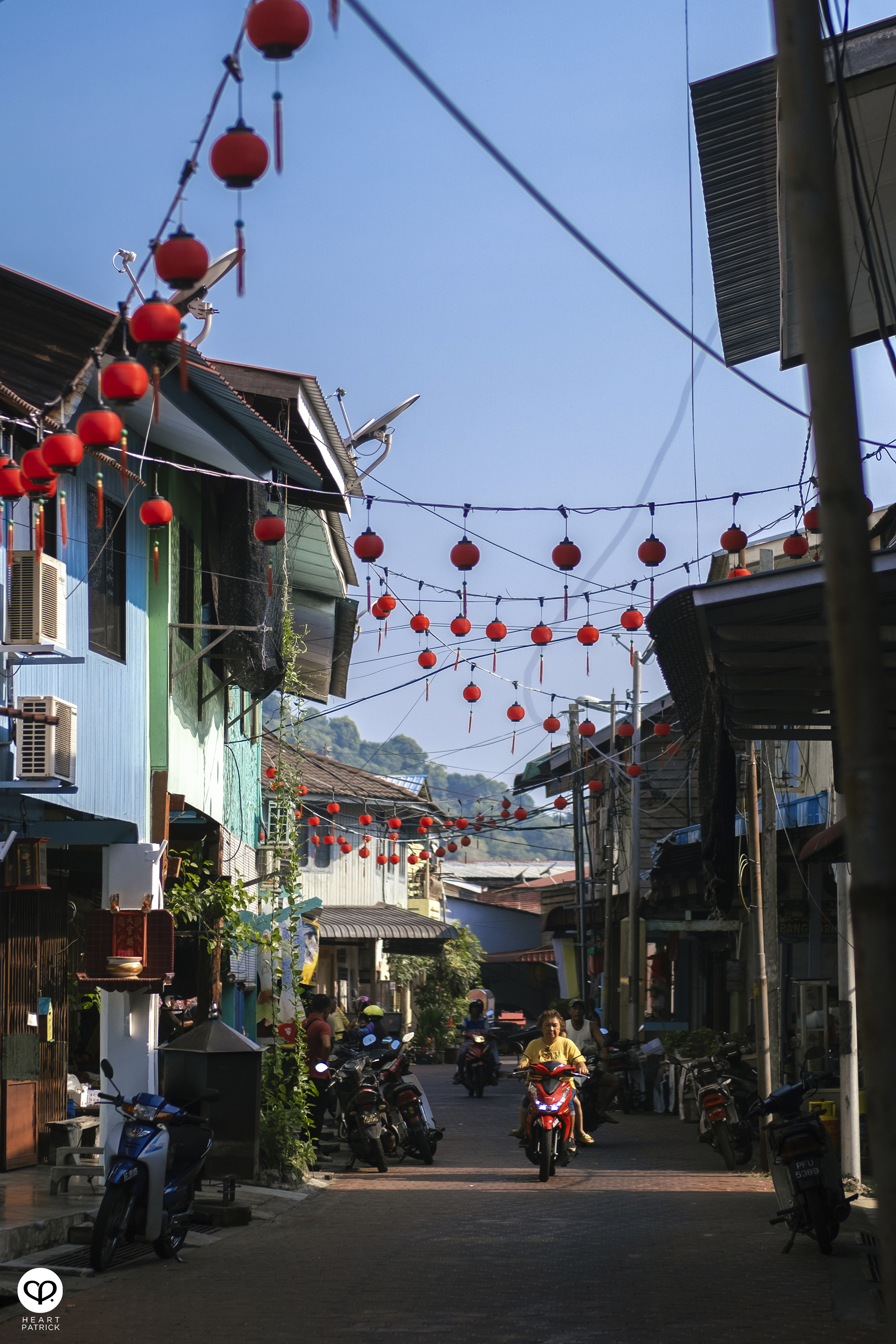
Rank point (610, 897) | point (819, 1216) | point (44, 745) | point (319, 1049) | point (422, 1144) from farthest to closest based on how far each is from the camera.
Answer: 1. point (610, 897)
2. point (319, 1049)
3. point (422, 1144)
4. point (44, 745)
5. point (819, 1216)

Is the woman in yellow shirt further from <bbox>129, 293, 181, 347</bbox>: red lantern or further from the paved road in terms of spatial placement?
<bbox>129, 293, 181, 347</bbox>: red lantern

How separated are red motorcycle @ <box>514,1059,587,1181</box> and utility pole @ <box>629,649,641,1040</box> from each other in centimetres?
1138

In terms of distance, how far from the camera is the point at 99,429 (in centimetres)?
791

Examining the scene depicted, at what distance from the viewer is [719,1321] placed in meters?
8.03

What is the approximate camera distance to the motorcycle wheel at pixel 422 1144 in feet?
54.6

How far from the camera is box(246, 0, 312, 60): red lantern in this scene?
5.72 metres

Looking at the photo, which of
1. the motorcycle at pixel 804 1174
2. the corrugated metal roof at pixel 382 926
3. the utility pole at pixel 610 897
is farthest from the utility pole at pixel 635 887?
the motorcycle at pixel 804 1174

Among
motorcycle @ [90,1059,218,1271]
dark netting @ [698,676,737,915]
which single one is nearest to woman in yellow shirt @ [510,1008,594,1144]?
dark netting @ [698,676,737,915]

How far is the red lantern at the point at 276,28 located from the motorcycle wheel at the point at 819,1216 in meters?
7.94

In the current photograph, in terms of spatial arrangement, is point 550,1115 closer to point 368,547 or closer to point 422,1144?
point 422,1144

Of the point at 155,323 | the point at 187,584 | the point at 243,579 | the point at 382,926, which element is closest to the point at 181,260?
the point at 155,323

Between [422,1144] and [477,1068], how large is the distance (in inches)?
464

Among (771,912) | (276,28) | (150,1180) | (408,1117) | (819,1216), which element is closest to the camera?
(276,28)

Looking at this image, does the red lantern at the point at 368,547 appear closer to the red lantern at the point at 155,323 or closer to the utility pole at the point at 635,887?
the red lantern at the point at 155,323
